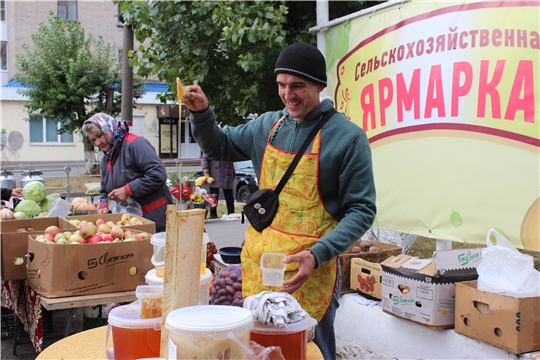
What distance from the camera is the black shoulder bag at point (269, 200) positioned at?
224 cm

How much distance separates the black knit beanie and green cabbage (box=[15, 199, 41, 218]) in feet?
10.6

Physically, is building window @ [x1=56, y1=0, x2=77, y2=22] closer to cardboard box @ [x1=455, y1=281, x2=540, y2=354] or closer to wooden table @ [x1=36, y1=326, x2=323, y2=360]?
cardboard box @ [x1=455, y1=281, x2=540, y2=354]

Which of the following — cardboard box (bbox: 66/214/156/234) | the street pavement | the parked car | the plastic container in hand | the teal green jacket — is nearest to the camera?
the plastic container in hand

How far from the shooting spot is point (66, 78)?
72.1ft

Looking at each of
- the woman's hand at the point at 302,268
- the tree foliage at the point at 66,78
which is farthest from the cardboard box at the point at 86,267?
the tree foliage at the point at 66,78

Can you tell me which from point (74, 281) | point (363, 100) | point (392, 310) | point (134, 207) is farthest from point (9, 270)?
point (363, 100)

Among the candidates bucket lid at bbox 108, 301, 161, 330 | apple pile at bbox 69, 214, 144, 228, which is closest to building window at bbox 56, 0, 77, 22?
apple pile at bbox 69, 214, 144, 228

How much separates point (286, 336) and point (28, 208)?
3.72 m

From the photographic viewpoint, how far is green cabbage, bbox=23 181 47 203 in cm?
498

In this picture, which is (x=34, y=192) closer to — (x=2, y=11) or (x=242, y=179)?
(x=242, y=179)

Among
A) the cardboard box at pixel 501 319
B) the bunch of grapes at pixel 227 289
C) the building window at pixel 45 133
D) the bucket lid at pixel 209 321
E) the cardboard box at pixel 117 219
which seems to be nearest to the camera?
the bucket lid at pixel 209 321

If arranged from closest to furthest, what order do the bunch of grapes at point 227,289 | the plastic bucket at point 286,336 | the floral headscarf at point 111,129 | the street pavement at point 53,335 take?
the plastic bucket at point 286,336, the bunch of grapes at point 227,289, the floral headscarf at point 111,129, the street pavement at point 53,335

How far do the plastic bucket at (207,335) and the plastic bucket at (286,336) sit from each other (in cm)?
16

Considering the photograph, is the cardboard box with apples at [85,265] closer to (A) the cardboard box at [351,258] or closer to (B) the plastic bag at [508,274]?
(A) the cardboard box at [351,258]
